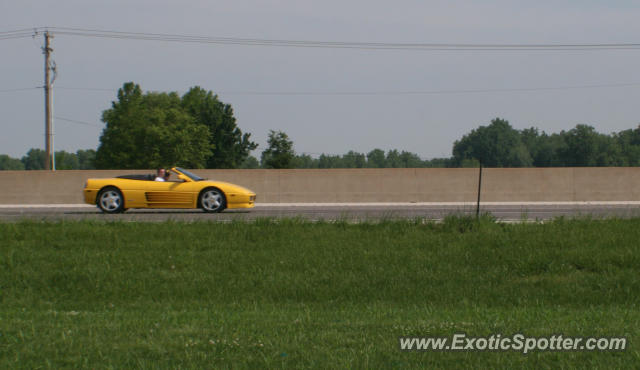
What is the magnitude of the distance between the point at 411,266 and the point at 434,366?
5136 mm

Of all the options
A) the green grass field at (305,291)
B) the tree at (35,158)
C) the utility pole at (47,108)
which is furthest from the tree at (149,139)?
the tree at (35,158)

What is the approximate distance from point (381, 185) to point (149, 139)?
58.1 metres

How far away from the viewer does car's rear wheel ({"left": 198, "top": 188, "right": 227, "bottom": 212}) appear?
18.3 metres

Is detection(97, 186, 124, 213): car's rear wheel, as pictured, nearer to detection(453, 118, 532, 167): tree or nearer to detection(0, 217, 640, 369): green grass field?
detection(0, 217, 640, 369): green grass field

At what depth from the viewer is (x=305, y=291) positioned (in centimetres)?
895

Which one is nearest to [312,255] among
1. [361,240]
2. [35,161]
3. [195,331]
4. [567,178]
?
[361,240]

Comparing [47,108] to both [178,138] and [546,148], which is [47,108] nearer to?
[178,138]

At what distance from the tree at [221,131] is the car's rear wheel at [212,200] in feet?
224

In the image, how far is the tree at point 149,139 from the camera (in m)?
78.6

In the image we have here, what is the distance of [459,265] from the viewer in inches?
395

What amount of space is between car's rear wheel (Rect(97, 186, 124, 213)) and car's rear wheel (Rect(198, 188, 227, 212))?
2239 mm

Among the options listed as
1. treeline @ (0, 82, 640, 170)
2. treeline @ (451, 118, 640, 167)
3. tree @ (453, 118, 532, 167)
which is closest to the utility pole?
treeline @ (0, 82, 640, 170)

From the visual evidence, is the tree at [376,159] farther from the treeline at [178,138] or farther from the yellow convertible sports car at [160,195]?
the yellow convertible sports car at [160,195]

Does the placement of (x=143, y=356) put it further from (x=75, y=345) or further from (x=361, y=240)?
(x=361, y=240)
